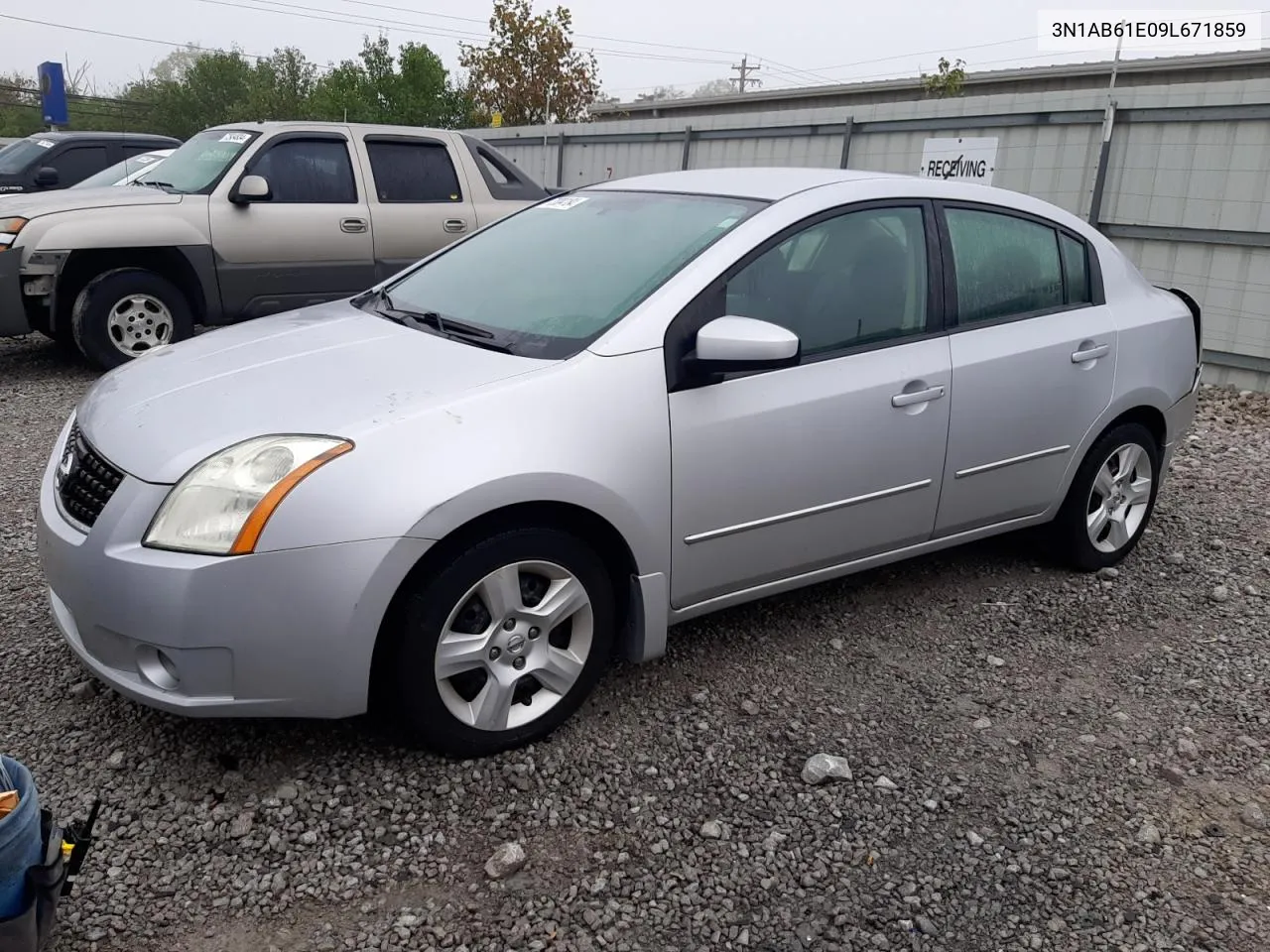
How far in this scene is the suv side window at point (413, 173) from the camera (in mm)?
8211

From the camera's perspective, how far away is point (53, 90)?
17.8 metres

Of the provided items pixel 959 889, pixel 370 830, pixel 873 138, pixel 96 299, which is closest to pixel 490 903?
pixel 370 830

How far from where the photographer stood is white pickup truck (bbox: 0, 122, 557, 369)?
7.10 metres

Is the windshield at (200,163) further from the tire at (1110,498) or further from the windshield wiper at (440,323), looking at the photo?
the tire at (1110,498)

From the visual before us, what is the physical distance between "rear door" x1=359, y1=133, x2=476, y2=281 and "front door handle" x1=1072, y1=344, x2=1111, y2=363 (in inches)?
213

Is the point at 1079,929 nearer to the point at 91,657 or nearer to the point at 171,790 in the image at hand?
the point at 171,790

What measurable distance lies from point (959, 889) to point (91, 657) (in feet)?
7.34

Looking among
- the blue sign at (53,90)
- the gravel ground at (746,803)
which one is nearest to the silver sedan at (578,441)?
the gravel ground at (746,803)

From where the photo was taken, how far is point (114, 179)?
8617 millimetres

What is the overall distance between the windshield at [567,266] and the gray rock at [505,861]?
1.33m

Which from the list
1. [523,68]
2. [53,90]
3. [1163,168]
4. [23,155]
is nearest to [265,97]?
[523,68]

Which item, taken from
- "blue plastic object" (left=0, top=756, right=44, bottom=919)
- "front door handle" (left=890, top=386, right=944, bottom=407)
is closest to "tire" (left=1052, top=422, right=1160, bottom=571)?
"front door handle" (left=890, top=386, right=944, bottom=407)

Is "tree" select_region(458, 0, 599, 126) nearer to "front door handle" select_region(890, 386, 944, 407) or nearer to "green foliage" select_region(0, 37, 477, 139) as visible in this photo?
"green foliage" select_region(0, 37, 477, 139)

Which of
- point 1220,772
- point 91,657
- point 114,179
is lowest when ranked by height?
point 1220,772
